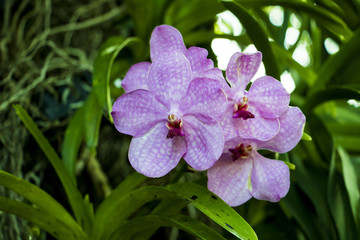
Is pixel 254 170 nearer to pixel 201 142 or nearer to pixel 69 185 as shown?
pixel 201 142

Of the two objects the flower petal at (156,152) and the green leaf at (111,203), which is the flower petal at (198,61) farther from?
the green leaf at (111,203)

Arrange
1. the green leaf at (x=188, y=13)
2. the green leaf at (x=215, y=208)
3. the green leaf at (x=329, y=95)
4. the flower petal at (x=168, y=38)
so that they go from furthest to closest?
1. the green leaf at (x=188, y=13)
2. the green leaf at (x=329, y=95)
3. the flower petal at (x=168, y=38)
4. the green leaf at (x=215, y=208)

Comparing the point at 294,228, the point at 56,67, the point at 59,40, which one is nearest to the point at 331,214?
the point at 294,228

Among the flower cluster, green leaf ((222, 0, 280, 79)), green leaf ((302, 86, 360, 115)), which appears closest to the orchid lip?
the flower cluster

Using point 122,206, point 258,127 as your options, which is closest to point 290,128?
point 258,127

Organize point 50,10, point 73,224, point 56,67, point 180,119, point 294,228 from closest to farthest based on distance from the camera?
point 180,119
point 73,224
point 294,228
point 56,67
point 50,10

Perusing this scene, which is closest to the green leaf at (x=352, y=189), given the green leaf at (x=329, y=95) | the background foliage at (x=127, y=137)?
the background foliage at (x=127, y=137)

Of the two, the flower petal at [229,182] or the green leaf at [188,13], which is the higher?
the green leaf at [188,13]

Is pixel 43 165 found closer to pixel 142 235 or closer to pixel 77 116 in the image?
pixel 77 116
